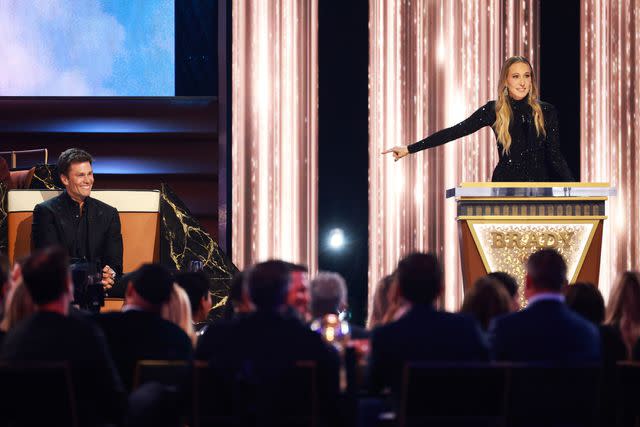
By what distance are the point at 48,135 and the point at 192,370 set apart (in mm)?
5008

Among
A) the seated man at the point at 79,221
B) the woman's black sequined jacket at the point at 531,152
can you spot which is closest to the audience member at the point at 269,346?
the seated man at the point at 79,221

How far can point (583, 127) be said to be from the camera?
22.6ft

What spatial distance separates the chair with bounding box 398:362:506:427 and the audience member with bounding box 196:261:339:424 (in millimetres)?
213

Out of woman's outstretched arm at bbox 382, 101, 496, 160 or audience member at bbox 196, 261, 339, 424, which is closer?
audience member at bbox 196, 261, 339, 424

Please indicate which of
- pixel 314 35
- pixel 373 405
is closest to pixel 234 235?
pixel 314 35

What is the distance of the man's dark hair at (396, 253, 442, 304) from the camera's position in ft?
9.13

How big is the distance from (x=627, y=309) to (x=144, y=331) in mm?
1546

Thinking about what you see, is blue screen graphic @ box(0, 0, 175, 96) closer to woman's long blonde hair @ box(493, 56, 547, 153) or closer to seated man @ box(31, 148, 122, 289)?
seated man @ box(31, 148, 122, 289)

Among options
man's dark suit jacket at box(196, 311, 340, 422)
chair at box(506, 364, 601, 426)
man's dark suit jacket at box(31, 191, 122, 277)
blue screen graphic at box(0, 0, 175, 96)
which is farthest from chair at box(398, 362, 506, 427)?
blue screen graphic at box(0, 0, 175, 96)

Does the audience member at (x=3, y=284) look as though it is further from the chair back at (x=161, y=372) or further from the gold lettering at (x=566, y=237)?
the gold lettering at (x=566, y=237)

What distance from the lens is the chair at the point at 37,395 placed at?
8.20ft

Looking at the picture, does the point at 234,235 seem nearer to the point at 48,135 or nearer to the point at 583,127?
the point at 48,135

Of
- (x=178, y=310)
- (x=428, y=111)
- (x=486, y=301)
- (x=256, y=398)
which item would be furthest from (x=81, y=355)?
(x=428, y=111)

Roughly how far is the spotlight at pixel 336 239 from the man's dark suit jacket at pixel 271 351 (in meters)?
4.21
